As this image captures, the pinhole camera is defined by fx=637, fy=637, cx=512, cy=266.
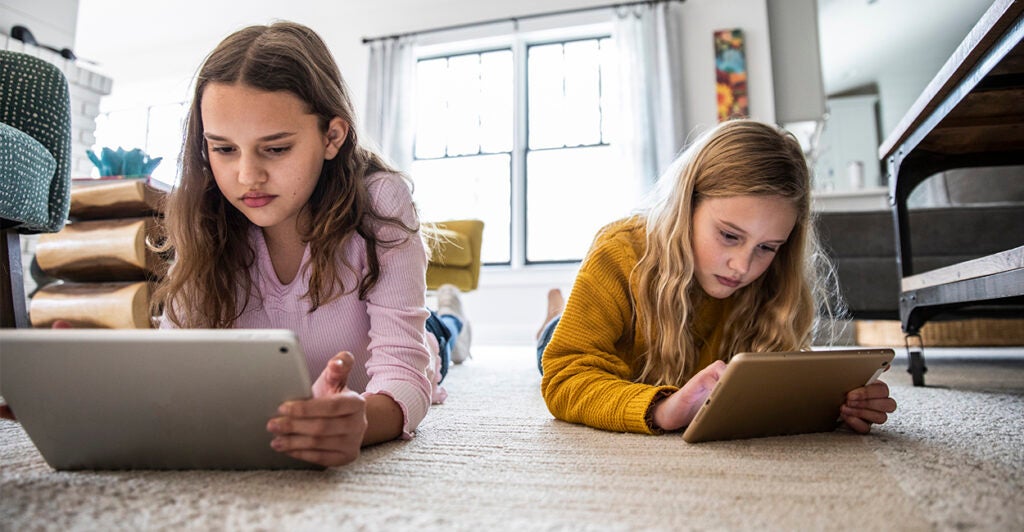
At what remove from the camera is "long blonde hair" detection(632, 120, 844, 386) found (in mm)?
858

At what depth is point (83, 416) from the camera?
508 mm

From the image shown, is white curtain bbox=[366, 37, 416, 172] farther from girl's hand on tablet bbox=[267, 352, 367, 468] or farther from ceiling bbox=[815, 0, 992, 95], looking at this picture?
girl's hand on tablet bbox=[267, 352, 367, 468]

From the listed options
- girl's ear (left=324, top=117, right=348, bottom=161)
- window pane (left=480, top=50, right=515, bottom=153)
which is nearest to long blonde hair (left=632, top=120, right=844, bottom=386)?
girl's ear (left=324, top=117, right=348, bottom=161)

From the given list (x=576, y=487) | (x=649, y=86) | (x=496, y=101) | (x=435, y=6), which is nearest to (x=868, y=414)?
(x=576, y=487)

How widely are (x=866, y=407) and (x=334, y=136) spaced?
71 cm

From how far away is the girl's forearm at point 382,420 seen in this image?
0.64 metres

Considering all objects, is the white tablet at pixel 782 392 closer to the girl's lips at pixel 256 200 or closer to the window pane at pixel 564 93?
the girl's lips at pixel 256 200

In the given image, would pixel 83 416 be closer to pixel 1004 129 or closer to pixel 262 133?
pixel 262 133

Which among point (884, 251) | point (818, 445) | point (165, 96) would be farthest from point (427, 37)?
point (818, 445)

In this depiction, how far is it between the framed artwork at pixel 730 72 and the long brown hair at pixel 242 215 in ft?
10.5

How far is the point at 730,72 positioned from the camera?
3.62 metres

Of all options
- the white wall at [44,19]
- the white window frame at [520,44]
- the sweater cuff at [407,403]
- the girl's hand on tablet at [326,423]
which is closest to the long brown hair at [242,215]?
the sweater cuff at [407,403]

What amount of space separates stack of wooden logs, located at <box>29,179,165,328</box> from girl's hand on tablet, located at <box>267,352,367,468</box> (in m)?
1.46

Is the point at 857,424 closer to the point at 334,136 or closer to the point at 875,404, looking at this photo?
the point at 875,404
